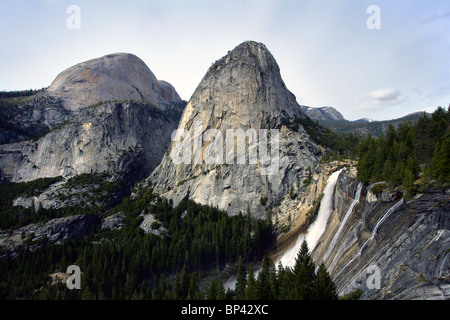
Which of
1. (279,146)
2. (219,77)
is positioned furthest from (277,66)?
(279,146)

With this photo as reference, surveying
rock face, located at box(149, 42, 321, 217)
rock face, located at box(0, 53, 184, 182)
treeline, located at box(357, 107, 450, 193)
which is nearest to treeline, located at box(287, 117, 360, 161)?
rock face, located at box(149, 42, 321, 217)

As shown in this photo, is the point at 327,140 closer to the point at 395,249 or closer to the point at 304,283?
the point at 395,249

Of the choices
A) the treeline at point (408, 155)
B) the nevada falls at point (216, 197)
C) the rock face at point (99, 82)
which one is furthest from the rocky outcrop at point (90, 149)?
the treeline at point (408, 155)

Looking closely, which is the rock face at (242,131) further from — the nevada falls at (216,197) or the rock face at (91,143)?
the rock face at (91,143)
